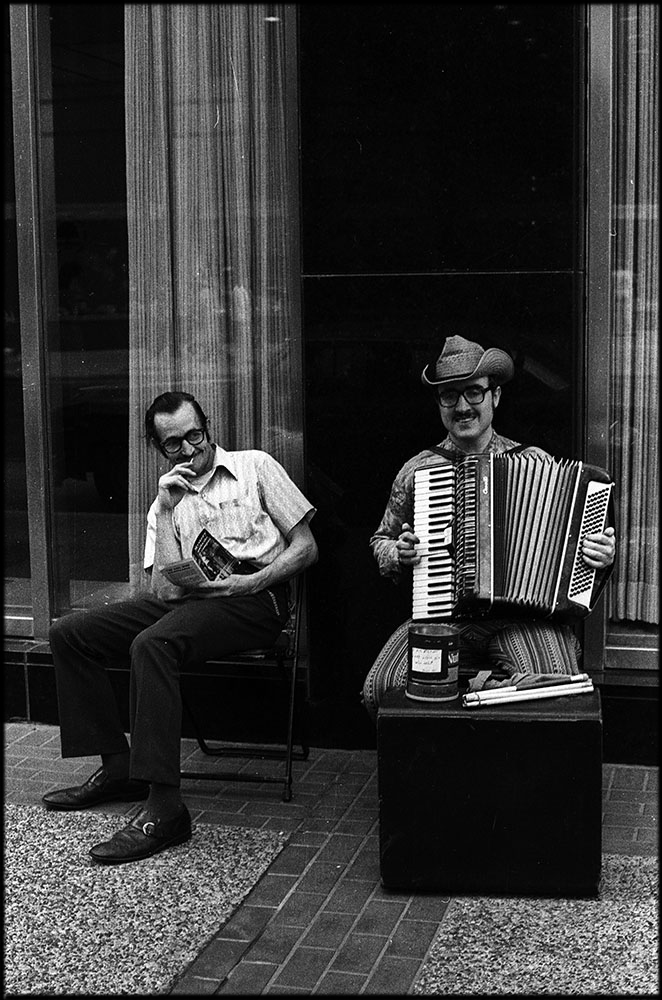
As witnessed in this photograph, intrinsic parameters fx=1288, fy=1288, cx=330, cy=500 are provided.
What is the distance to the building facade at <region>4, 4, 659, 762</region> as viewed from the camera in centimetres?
501

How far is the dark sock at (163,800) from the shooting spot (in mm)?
4469

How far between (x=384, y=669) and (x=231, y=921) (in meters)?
1.02

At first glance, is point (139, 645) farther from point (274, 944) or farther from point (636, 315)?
point (636, 315)

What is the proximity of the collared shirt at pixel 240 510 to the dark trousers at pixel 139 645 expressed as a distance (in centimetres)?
19

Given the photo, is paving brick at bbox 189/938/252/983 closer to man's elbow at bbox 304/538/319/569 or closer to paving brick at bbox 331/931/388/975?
paving brick at bbox 331/931/388/975

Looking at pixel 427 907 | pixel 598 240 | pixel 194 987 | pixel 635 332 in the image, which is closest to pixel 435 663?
pixel 427 907

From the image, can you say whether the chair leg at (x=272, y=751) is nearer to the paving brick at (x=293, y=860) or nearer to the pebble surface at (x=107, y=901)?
the pebble surface at (x=107, y=901)

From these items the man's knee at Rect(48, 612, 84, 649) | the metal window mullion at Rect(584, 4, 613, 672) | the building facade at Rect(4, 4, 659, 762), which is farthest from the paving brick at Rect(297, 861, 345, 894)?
the metal window mullion at Rect(584, 4, 613, 672)

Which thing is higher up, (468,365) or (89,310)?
(89,310)

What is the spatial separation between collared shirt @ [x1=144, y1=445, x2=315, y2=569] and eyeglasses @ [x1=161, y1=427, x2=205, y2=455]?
0.46ft

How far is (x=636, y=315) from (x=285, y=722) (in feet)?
7.33

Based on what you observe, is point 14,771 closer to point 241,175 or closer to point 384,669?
point 384,669

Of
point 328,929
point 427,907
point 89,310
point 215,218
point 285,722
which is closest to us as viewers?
point 328,929

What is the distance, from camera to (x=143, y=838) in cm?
441
